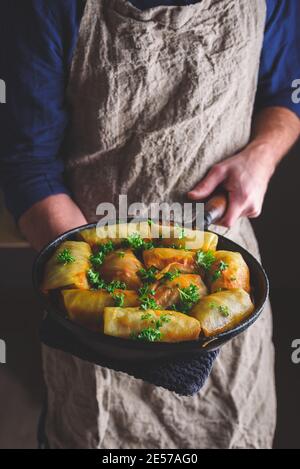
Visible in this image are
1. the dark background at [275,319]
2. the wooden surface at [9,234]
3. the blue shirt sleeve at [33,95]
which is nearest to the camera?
the blue shirt sleeve at [33,95]

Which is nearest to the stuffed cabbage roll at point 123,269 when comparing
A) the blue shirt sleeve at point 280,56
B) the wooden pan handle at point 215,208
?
the wooden pan handle at point 215,208

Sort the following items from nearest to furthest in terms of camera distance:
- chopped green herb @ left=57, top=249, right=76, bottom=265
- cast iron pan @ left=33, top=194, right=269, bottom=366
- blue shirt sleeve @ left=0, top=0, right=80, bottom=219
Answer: cast iron pan @ left=33, top=194, right=269, bottom=366 < chopped green herb @ left=57, top=249, right=76, bottom=265 < blue shirt sleeve @ left=0, top=0, right=80, bottom=219

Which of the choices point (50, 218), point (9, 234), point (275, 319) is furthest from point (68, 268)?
point (275, 319)

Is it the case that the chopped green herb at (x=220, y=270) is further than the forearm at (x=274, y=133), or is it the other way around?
the forearm at (x=274, y=133)

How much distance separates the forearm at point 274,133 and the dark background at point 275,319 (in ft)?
0.78

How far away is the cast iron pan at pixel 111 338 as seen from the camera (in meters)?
0.66

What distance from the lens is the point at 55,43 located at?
97cm

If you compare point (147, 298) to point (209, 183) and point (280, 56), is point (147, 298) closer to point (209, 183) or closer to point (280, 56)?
point (209, 183)

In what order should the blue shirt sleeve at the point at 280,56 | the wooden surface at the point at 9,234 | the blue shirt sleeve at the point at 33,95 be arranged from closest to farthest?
the blue shirt sleeve at the point at 33,95
the blue shirt sleeve at the point at 280,56
the wooden surface at the point at 9,234

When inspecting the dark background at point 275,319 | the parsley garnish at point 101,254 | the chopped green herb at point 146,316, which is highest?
the parsley garnish at point 101,254

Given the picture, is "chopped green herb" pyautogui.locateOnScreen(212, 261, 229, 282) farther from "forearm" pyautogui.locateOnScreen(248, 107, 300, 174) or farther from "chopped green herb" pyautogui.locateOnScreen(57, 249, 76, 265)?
"forearm" pyautogui.locateOnScreen(248, 107, 300, 174)

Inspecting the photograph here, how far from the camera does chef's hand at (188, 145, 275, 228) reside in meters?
1.03

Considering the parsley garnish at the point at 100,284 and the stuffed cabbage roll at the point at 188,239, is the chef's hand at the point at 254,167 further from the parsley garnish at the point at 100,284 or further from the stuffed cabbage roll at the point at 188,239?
the parsley garnish at the point at 100,284

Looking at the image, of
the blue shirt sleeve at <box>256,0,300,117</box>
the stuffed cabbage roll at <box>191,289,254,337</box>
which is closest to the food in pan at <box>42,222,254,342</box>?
the stuffed cabbage roll at <box>191,289,254,337</box>
